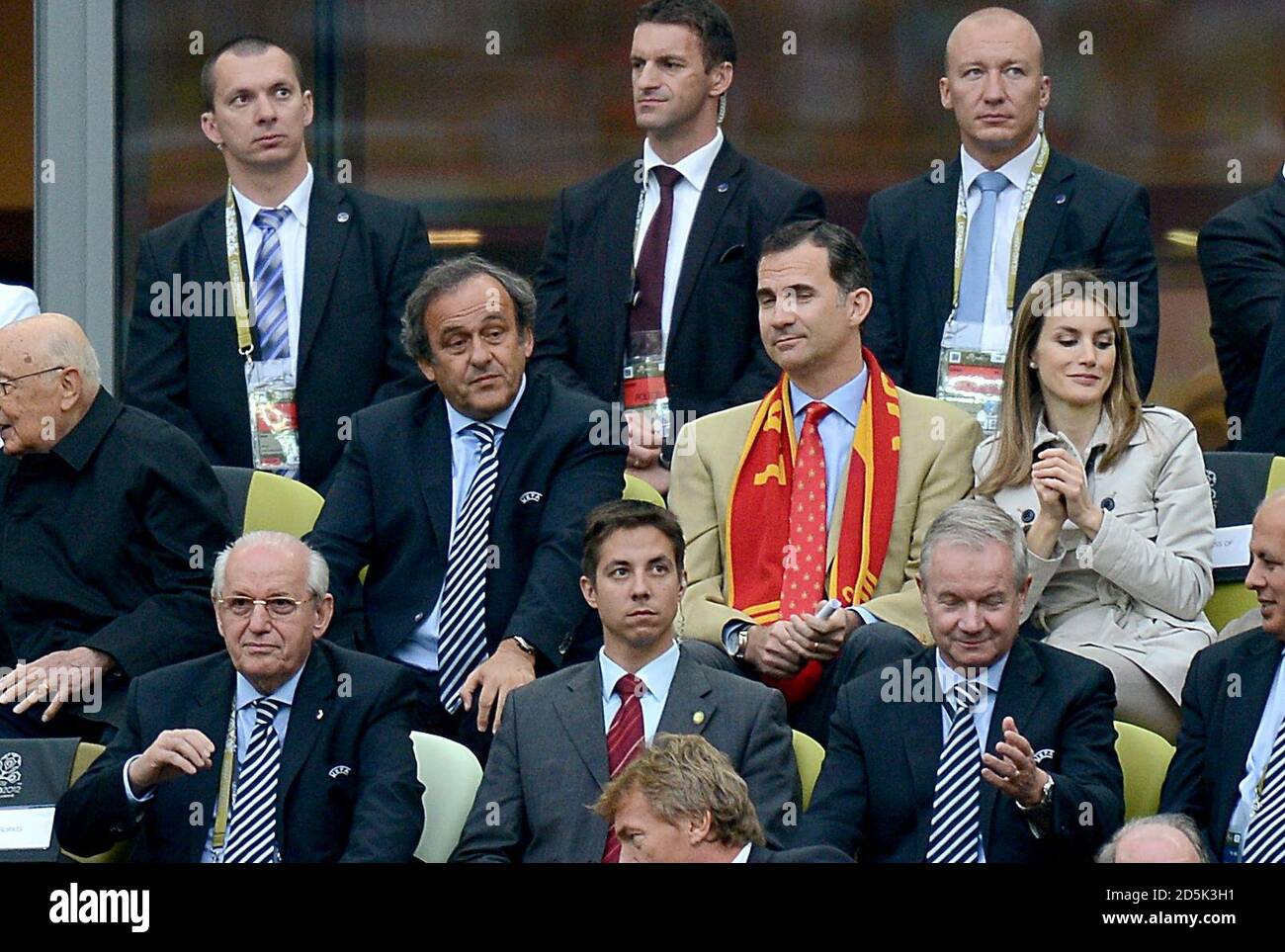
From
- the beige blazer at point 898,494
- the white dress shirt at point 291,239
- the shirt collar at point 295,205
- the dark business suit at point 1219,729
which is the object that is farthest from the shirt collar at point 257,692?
the shirt collar at point 295,205

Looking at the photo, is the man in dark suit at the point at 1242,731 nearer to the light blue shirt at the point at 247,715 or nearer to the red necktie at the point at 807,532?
the red necktie at the point at 807,532

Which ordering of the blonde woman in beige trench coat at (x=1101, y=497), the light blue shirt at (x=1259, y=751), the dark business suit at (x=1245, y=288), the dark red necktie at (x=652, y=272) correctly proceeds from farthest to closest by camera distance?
the dark red necktie at (x=652, y=272)
the dark business suit at (x=1245, y=288)
the blonde woman in beige trench coat at (x=1101, y=497)
the light blue shirt at (x=1259, y=751)

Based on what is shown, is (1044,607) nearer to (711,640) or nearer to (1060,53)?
(711,640)

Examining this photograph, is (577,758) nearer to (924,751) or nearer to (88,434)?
(924,751)

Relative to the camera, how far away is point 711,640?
554 centimetres

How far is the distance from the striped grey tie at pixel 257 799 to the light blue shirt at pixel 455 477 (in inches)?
25.7

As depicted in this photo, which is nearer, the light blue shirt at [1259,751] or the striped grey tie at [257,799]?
the light blue shirt at [1259,751]

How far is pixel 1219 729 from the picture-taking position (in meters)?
4.88

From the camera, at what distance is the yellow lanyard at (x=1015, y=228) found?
635cm

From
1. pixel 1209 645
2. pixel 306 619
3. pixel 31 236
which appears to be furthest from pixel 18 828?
pixel 31 236

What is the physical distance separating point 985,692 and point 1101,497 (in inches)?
33.2

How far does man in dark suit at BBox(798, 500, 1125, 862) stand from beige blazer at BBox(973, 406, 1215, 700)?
468 mm

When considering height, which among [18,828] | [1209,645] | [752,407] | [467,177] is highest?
[467,177]

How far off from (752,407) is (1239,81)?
3.09 meters
